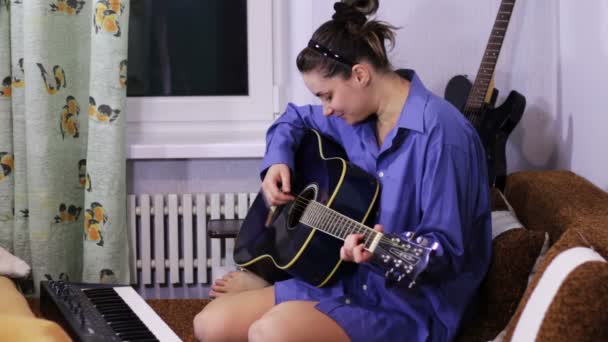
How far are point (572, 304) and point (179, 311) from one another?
155cm

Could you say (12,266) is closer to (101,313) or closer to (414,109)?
(101,313)

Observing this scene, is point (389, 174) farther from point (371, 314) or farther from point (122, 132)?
point (122, 132)

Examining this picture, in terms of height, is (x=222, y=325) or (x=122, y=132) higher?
(x=122, y=132)

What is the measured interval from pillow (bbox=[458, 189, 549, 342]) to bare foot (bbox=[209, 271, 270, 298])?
1.75 feet

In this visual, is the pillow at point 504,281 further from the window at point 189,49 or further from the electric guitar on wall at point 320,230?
the window at point 189,49

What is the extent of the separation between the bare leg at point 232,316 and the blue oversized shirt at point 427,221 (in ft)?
0.44

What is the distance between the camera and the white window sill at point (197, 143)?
8.68ft

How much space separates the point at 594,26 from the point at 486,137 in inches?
16.0

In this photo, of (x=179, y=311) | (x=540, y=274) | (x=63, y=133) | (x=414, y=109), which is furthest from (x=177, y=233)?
(x=540, y=274)

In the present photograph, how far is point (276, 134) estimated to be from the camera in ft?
6.79

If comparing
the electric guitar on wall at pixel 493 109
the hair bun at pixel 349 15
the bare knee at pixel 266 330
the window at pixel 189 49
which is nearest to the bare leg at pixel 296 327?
the bare knee at pixel 266 330

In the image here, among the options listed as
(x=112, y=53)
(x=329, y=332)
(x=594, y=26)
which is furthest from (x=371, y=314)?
(x=112, y=53)

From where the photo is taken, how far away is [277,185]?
196 cm

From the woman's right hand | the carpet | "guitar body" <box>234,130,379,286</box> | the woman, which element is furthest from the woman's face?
the carpet
